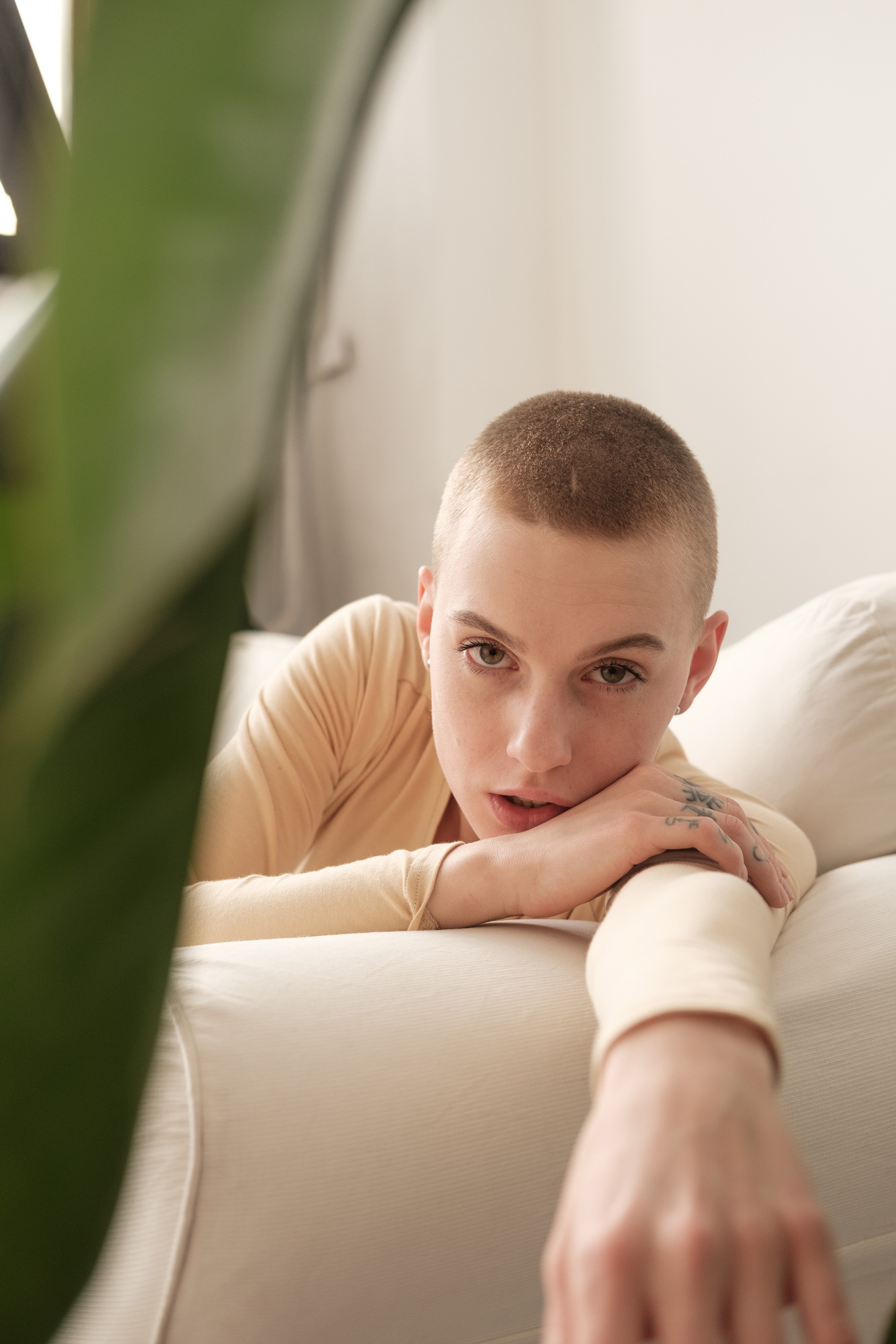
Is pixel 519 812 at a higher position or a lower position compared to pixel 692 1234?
lower

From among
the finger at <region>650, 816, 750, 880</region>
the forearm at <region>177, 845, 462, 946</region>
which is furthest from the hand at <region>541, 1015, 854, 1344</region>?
the forearm at <region>177, 845, 462, 946</region>

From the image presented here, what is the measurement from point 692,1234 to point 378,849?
0.92 meters

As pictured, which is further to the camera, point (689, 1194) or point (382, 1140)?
point (382, 1140)

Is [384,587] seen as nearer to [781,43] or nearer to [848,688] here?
[781,43]

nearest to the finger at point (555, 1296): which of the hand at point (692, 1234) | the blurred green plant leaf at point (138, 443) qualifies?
the hand at point (692, 1234)

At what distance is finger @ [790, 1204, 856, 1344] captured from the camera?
21cm

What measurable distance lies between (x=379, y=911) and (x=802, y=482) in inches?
44.1

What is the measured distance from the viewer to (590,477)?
2.58 ft

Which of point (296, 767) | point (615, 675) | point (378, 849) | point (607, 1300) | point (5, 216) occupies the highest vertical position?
point (5, 216)

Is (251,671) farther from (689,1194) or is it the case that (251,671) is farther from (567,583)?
(689,1194)

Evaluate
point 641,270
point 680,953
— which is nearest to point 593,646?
point 680,953

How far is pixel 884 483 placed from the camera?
54.2 inches

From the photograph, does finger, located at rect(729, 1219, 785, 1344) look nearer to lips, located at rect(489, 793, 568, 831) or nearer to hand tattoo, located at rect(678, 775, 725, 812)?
hand tattoo, located at rect(678, 775, 725, 812)

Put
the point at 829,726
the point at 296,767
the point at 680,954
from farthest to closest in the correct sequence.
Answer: the point at 296,767 → the point at 829,726 → the point at 680,954
